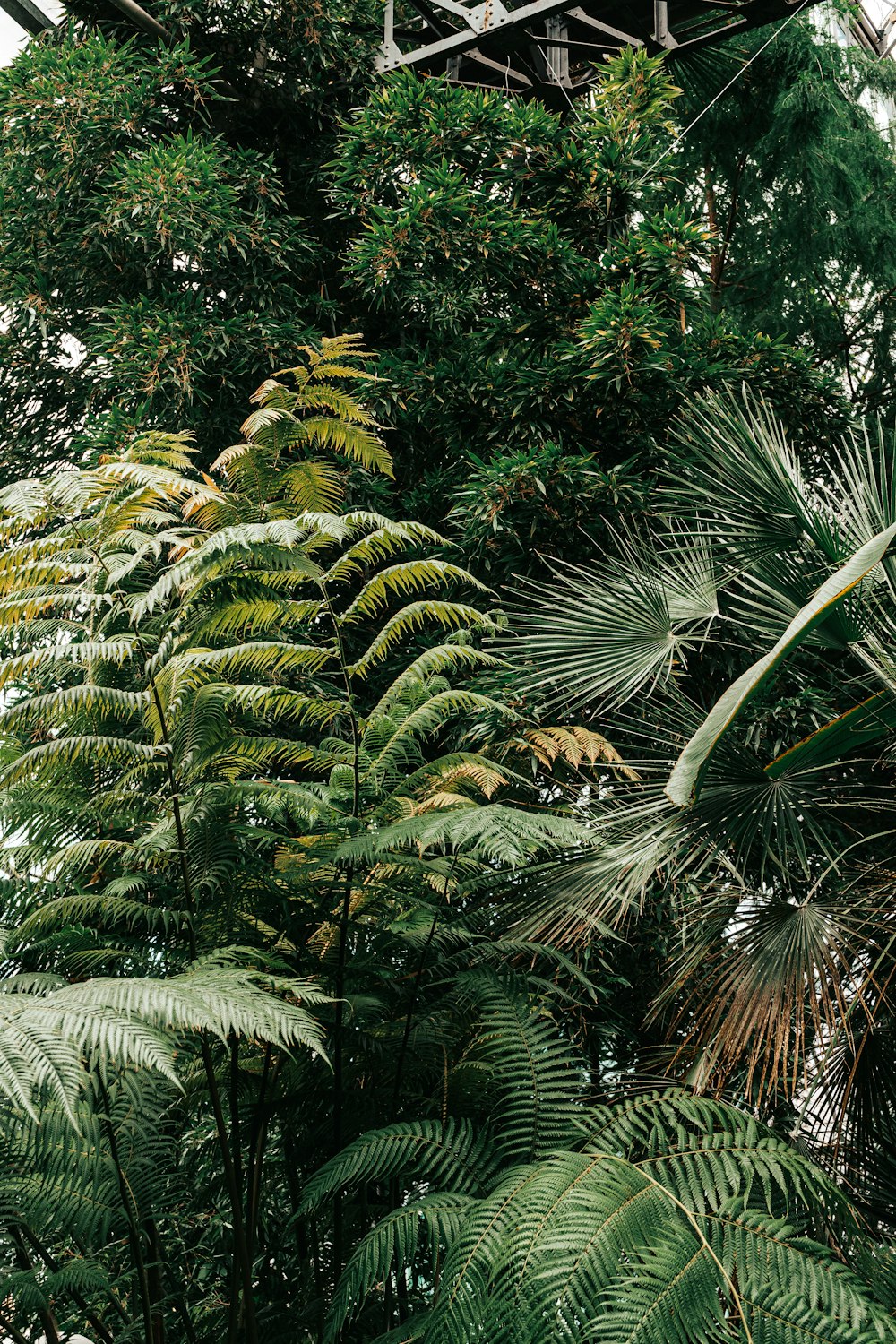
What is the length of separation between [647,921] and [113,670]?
2.47 meters

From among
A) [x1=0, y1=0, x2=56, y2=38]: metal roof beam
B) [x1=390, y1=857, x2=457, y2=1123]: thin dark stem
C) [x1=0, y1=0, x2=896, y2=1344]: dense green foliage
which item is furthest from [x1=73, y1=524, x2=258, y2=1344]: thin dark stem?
[x1=0, y1=0, x2=56, y2=38]: metal roof beam

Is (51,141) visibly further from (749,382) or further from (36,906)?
(36,906)

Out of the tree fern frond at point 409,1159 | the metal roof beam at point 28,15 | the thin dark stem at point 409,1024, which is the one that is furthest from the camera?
the metal roof beam at point 28,15

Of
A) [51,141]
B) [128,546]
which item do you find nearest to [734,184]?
[51,141]

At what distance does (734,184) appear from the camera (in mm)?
8414

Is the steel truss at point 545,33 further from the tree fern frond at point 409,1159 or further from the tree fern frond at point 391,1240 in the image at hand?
the tree fern frond at point 391,1240

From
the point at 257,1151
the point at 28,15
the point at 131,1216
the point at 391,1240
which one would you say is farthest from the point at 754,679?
the point at 28,15

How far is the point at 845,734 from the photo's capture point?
3045mm

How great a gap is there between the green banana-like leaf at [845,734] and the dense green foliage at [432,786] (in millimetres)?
14

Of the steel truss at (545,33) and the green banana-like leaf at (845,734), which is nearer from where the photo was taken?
the green banana-like leaf at (845,734)

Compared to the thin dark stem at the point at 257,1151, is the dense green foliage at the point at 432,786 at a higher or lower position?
higher

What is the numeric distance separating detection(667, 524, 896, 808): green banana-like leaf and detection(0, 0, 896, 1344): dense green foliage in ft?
0.04

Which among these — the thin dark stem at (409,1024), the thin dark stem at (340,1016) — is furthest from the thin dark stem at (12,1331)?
the thin dark stem at (409,1024)

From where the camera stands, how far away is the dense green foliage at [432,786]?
2.41 meters
